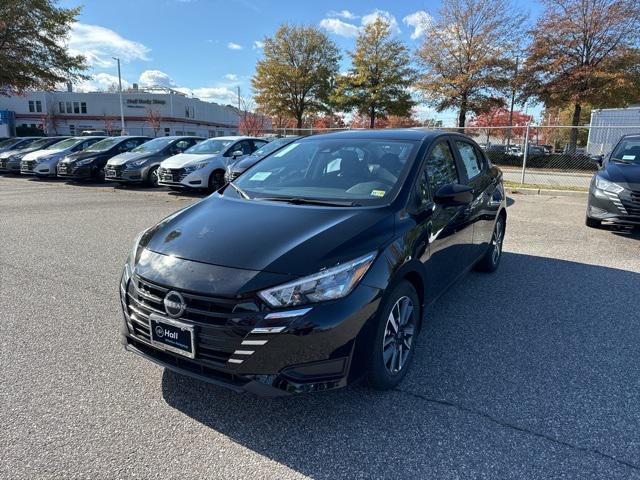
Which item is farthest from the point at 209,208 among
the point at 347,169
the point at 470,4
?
the point at 470,4

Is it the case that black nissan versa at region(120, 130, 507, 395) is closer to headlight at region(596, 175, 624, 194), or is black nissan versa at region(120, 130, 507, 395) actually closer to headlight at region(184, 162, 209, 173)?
headlight at region(596, 175, 624, 194)

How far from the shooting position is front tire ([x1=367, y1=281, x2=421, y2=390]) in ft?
8.38

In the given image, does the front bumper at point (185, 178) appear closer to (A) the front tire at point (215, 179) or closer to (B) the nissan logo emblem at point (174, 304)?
(A) the front tire at point (215, 179)

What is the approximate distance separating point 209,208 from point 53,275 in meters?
2.92

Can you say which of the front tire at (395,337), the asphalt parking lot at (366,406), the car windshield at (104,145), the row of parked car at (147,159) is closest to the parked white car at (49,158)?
the row of parked car at (147,159)

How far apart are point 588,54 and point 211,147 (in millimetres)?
22473

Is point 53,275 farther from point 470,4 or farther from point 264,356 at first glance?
point 470,4

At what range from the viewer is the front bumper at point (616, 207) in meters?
6.52

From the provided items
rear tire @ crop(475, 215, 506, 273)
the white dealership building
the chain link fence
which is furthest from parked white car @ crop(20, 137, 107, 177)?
the white dealership building

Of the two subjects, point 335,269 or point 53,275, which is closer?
point 335,269

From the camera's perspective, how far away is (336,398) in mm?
2721

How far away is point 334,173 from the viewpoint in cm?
357

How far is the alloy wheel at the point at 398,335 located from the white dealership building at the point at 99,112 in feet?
216

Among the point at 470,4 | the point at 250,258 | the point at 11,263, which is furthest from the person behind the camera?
the point at 470,4
